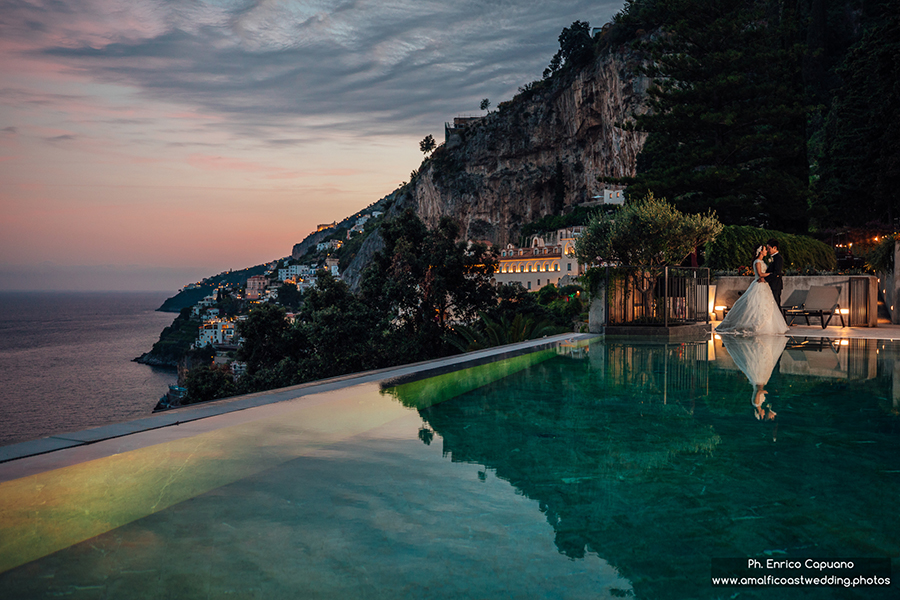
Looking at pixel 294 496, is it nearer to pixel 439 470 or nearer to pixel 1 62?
pixel 439 470

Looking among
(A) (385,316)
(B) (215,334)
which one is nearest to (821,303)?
(A) (385,316)

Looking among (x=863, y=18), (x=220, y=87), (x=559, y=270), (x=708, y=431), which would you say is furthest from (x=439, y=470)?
(x=559, y=270)

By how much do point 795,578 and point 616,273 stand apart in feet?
31.3

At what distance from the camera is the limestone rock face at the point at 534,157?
220ft

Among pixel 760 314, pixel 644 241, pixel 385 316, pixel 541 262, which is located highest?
pixel 541 262

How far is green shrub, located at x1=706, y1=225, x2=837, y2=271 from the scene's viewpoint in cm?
1555

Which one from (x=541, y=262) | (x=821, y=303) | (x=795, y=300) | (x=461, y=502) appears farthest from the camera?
(x=541, y=262)

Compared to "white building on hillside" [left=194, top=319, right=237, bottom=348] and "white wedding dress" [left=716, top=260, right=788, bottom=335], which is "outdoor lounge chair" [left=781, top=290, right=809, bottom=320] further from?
"white building on hillside" [left=194, top=319, right=237, bottom=348]

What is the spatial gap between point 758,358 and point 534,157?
256ft

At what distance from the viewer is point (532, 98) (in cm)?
8306

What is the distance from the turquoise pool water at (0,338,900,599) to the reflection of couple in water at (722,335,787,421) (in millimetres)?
96

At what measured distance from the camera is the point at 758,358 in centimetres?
760

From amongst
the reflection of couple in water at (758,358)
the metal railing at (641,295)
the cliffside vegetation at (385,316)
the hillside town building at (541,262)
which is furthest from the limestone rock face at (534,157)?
the reflection of couple in water at (758,358)

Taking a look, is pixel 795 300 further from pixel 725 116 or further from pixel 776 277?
pixel 725 116
